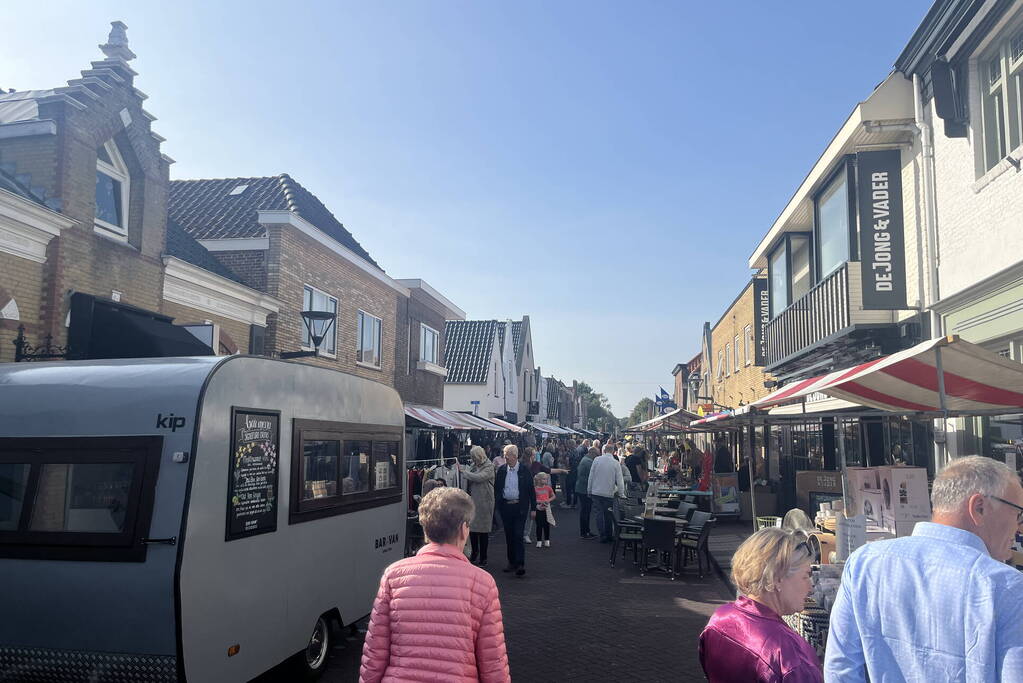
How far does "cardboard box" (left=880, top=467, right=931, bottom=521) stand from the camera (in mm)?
6039

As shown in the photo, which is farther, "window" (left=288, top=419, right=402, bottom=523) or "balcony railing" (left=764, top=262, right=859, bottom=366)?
"balcony railing" (left=764, top=262, right=859, bottom=366)

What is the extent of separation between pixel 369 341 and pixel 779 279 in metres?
10.9

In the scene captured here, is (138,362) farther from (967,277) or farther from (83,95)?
(967,277)

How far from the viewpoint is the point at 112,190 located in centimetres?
1196

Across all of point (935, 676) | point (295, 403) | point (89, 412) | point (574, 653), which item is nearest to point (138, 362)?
point (89, 412)

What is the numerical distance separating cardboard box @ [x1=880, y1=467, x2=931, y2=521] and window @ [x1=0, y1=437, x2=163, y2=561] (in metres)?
5.39

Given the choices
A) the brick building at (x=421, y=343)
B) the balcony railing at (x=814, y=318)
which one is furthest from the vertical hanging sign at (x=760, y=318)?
the brick building at (x=421, y=343)

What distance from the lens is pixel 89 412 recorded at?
514cm

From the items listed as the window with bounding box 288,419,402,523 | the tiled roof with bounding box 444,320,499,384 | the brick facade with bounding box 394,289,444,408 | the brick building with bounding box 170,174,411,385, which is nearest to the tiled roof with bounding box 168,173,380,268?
the brick building with bounding box 170,174,411,385

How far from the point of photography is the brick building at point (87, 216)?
375 inches

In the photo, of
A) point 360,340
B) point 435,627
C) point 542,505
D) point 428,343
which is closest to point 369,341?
point 360,340

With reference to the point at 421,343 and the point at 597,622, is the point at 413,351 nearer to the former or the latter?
the point at 421,343

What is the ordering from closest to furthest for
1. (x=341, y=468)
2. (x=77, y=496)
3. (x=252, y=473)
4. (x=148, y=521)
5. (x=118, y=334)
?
(x=148, y=521) < (x=77, y=496) < (x=252, y=473) < (x=341, y=468) < (x=118, y=334)

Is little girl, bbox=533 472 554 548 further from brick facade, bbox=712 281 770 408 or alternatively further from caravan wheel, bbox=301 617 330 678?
brick facade, bbox=712 281 770 408
